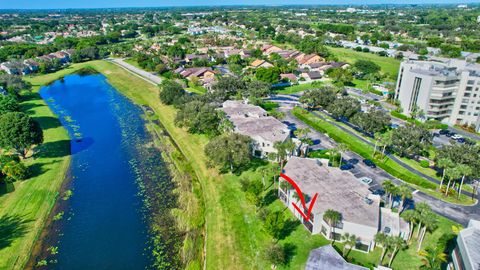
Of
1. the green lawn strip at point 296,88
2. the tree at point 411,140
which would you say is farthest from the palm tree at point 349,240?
the green lawn strip at point 296,88

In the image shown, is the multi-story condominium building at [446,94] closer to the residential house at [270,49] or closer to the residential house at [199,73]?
the residential house at [199,73]

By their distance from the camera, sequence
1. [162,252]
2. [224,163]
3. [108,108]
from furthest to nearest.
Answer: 1. [108,108]
2. [224,163]
3. [162,252]

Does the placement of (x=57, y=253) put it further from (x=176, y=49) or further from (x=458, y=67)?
(x=176, y=49)

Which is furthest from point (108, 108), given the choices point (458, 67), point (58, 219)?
point (458, 67)

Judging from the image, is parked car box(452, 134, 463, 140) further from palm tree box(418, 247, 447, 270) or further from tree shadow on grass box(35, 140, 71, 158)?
tree shadow on grass box(35, 140, 71, 158)

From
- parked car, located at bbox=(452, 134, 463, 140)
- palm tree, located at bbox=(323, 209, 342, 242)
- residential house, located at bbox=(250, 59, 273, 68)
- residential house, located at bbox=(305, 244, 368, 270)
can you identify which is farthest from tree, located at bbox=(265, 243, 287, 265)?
residential house, located at bbox=(250, 59, 273, 68)

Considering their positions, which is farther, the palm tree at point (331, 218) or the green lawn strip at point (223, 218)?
Result: the green lawn strip at point (223, 218)
